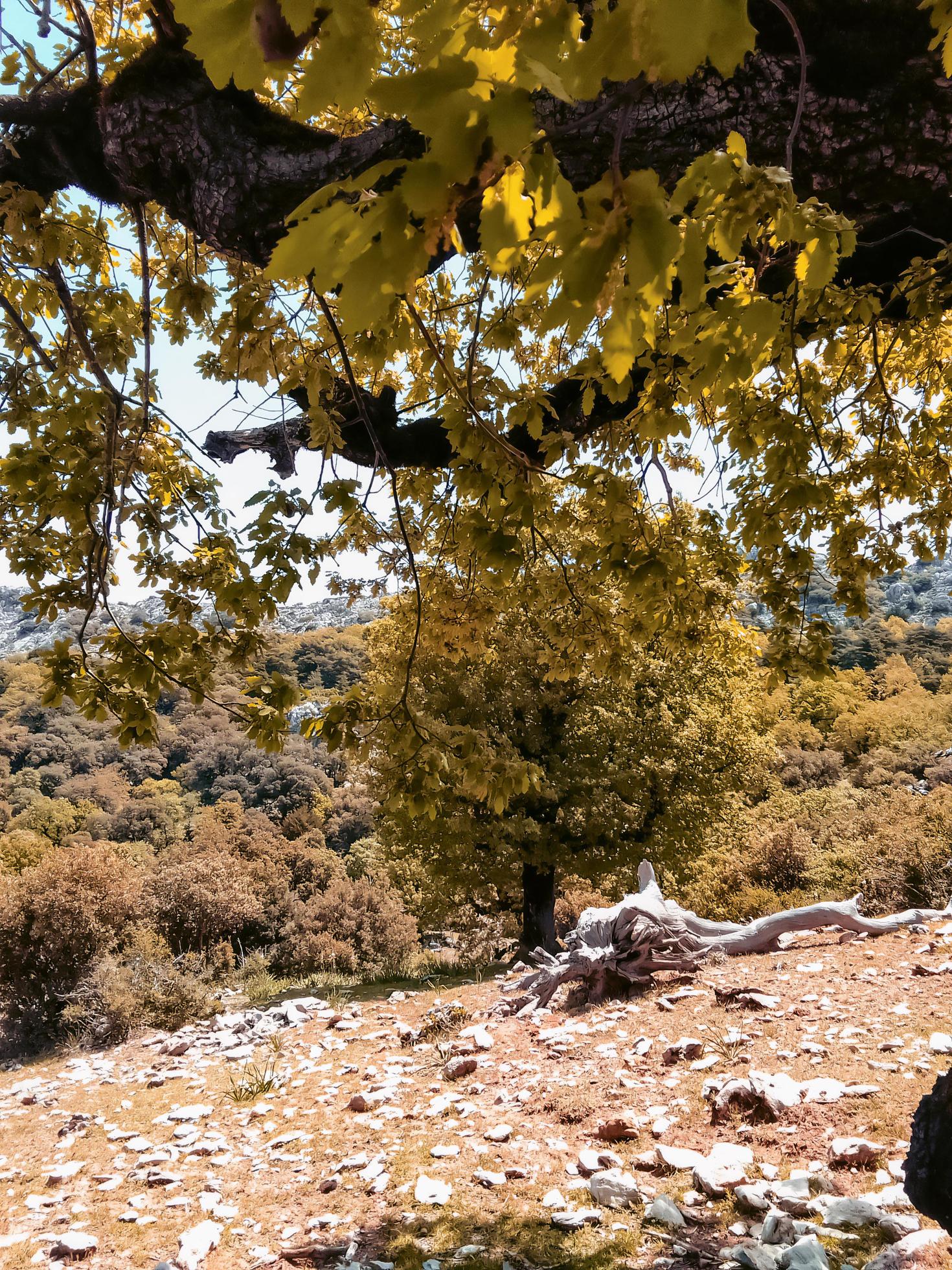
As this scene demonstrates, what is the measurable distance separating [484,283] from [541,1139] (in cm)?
467

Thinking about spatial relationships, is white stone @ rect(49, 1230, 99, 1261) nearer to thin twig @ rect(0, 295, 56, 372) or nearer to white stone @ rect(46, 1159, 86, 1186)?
white stone @ rect(46, 1159, 86, 1186)

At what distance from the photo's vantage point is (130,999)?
9.61 meters

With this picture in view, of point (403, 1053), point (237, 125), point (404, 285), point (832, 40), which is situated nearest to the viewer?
point (404, 285)

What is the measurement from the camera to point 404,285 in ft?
2.77

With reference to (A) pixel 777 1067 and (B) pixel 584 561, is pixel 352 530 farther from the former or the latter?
(A) pixel 777 1067

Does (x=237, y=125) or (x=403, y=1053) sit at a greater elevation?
(x=237, y=125)

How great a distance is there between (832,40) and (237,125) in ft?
6.90

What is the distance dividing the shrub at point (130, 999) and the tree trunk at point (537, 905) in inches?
201

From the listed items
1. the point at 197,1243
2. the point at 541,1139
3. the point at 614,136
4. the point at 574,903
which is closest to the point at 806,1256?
the point at 541,1139

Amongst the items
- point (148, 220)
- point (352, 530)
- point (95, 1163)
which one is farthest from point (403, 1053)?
point (148, 220)

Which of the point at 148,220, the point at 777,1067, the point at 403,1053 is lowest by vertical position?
the point at 403,1053

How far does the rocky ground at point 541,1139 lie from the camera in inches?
128

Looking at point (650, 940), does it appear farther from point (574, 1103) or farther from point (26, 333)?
point (26, 333)

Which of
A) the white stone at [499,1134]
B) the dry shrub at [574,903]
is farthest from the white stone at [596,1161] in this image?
the dry shrub at [574,903]
